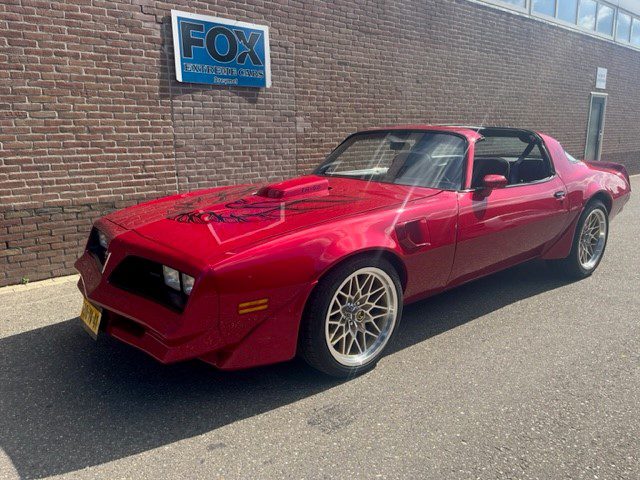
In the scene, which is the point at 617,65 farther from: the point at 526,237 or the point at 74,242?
the point at 74,242

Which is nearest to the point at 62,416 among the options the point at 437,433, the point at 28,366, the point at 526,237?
the point at 28,366

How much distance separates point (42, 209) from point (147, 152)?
47.5 inches

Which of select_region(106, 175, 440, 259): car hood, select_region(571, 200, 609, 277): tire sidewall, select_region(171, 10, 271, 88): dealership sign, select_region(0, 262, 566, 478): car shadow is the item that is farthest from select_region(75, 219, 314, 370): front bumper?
select_region(171, 10, 271, 88): dealership sign

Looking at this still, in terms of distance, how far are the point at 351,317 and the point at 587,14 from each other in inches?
517

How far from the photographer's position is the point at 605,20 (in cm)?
1333

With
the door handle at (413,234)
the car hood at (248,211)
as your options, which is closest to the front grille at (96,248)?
the car hood at (248,211)

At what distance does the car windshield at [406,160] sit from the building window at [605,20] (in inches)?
474

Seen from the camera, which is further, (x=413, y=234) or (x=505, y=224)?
(x=505, y=224)

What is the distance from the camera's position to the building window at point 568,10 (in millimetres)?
11656

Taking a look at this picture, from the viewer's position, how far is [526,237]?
12.7ft

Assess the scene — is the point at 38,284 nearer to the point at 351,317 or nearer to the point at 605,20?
the point at 351,317

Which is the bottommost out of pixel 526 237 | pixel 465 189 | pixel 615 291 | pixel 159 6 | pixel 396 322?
pixel 615 291

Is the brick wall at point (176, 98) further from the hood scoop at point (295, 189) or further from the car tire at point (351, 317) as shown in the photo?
the car tire at point (351, 317)

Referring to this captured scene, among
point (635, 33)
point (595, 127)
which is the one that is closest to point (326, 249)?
point (595, 127)
